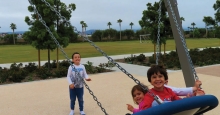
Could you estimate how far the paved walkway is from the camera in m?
6.17

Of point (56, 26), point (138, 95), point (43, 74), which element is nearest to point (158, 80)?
point (138, 95)

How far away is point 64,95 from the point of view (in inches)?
298

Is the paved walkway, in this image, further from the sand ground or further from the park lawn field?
the park lawn field

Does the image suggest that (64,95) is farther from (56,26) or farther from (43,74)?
(56,26)

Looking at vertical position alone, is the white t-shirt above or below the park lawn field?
above

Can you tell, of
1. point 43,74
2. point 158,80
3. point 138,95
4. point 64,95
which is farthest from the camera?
point 43,74

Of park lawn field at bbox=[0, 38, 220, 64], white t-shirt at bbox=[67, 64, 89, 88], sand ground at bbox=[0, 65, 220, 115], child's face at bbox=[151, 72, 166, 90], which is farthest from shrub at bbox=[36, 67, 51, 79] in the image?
child's face at bbox=[151, 72, 166, 90]

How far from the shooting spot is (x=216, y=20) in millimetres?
17312

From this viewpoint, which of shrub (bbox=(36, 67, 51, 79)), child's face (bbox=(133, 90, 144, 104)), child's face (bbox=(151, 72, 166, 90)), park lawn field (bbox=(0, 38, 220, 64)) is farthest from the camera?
park lawn field (bbox=(0, 38, 220, 64))

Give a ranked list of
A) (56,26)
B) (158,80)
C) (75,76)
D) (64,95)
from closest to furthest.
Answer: (158,80) < (75,76) < (64,95) < (56,26)

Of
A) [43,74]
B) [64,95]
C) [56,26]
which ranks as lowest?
[64,95]

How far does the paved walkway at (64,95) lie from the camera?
6.17m

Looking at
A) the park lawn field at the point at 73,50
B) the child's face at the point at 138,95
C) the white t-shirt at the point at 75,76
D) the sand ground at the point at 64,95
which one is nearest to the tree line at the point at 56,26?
the sand ground at the point at 64,95

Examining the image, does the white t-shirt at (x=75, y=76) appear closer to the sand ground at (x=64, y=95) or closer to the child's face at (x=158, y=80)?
the sand ground at (x=64, y=95)
